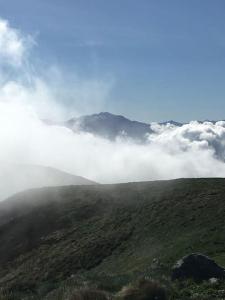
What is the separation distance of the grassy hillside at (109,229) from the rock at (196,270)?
2890 millimetres

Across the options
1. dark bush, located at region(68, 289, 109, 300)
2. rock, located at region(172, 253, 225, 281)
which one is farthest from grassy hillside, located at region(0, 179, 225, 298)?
dark bush, located at region(68, 289, 109, 300)

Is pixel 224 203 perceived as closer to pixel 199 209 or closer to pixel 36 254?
pixel 199 209

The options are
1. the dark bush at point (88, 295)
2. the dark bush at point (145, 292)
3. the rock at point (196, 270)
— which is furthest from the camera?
the rock at point (196, 270)

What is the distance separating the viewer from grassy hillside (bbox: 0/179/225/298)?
50.1 metres

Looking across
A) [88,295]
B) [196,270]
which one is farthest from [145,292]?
[196,270]

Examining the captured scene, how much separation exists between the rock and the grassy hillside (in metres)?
2.89

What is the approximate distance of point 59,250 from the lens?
221 ft

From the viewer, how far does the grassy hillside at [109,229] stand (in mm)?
50125

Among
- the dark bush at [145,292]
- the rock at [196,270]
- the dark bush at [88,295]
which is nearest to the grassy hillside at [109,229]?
the rock at [196,270]

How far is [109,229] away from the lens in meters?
68.8

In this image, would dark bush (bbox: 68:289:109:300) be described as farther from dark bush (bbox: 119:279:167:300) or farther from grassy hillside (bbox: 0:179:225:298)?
grassy hillside (bbox: 0:179:225:298)

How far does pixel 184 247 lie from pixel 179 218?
53.3ft

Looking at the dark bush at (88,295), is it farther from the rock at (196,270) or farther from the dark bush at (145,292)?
the rock at (196,270)

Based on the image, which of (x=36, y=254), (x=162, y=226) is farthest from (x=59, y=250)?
(x=162, y=226)
